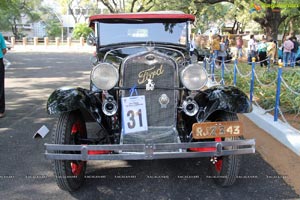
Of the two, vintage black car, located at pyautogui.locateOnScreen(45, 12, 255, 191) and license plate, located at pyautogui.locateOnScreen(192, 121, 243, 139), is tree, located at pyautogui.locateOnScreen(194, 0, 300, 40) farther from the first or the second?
license plate, located at pyautogui.locateOnScreen(192, 121, 243, 139)

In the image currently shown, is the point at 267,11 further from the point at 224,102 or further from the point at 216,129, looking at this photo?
the point at 216,129

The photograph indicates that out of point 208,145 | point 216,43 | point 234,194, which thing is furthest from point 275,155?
point 216,43

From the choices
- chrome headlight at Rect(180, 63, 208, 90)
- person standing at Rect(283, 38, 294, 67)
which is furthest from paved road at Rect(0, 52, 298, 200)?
person standing at Rect(283, 38, 294, 67)

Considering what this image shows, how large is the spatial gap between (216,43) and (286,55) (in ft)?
11.4

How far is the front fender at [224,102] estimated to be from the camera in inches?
152

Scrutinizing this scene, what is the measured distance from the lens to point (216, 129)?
11.6 ft

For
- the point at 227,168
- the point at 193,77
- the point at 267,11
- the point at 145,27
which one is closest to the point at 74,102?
the point at 193,77

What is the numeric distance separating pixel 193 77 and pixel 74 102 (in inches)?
51.9

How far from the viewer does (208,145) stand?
3480 mm

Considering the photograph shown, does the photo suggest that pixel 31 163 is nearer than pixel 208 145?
No

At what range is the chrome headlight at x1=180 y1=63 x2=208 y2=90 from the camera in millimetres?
3912

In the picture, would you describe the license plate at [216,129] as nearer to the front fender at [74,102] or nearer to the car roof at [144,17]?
the front fender at [74,102]

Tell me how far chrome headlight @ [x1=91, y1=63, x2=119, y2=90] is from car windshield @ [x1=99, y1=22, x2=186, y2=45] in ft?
4.61

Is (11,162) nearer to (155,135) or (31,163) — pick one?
(31,163)
